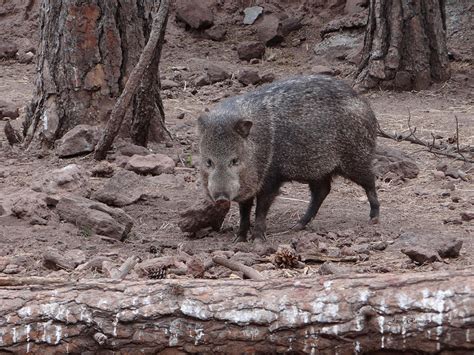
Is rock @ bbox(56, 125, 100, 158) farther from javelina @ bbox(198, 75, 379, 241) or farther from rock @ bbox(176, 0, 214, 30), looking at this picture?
rock @ bbox(176, 0, 214, 30)

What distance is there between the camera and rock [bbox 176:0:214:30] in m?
11.6

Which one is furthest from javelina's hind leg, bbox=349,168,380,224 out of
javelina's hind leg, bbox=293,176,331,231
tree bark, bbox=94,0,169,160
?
tree bark, bbox=94,0,169,160

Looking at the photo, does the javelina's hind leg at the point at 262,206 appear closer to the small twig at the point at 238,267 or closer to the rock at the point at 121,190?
the rock at the point at 121,190

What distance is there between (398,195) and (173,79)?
4319mm

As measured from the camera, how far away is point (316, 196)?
6.03 metres

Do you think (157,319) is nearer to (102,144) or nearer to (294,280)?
(294,280)

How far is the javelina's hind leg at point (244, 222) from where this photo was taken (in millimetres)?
5547

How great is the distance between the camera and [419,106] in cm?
906

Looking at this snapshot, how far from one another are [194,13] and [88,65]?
4.96m

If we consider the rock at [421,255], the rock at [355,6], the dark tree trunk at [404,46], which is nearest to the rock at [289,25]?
the rock at [355,6]

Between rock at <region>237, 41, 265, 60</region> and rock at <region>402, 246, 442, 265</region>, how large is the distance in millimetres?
6646

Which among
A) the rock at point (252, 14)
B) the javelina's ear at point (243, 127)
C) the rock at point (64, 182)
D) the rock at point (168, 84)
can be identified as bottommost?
the rock at point (64, 182)

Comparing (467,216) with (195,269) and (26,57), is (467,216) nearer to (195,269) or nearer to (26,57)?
(195,269)

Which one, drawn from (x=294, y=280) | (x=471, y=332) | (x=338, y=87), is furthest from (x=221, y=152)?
(x=471, y=332)
